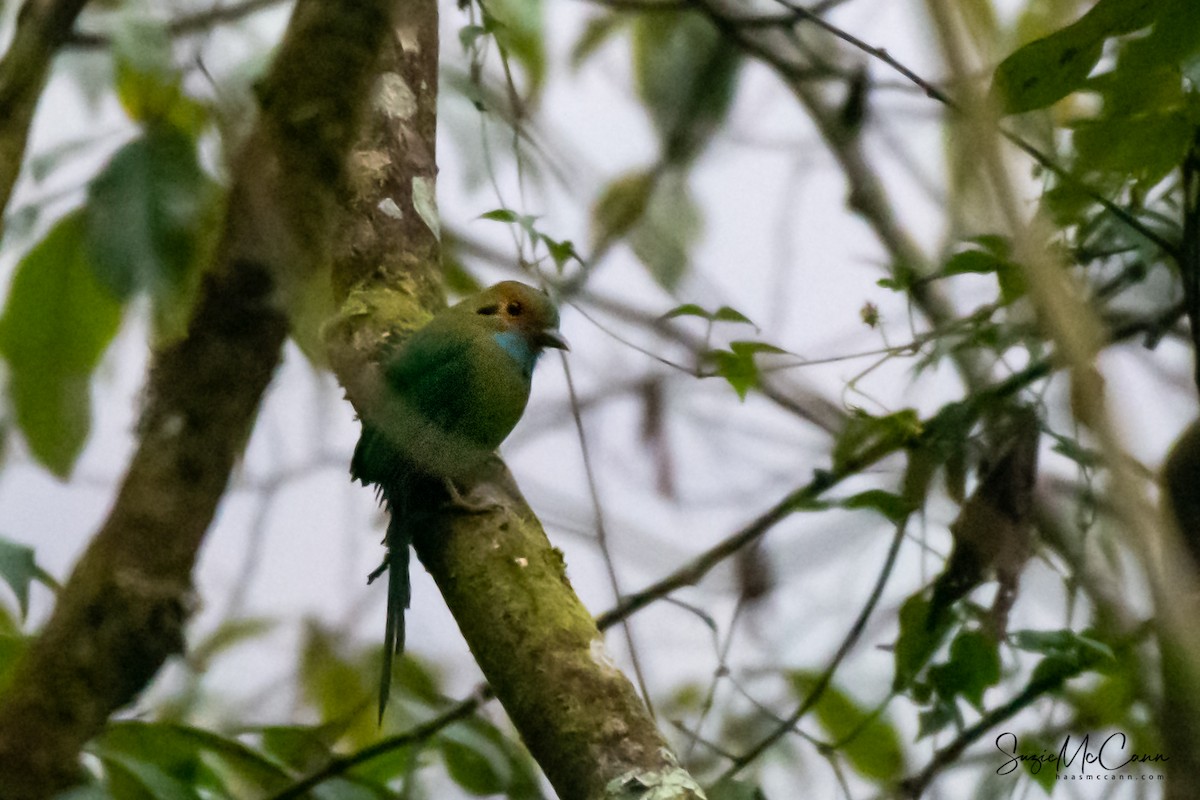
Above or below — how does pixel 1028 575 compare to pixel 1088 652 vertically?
above

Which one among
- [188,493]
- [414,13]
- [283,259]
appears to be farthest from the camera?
[414,13]

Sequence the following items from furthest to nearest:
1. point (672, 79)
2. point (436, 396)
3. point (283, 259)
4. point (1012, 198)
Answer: point (672, 79)
point (436, 396)
point (283, 259)
point (1012, 198)

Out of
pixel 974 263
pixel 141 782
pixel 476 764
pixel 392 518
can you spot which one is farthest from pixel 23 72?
pixel 974 263

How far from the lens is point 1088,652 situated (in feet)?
7.16

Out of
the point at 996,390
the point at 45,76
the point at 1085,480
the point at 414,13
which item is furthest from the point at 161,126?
the point at 1085,480

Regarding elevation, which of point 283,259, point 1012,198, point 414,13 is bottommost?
point 1012,198

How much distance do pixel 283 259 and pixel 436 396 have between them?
64 centimetres

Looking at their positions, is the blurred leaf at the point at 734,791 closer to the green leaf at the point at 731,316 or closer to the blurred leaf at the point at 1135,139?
the green leaf at the point at 731,316

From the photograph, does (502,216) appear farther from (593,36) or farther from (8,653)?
(593,36)

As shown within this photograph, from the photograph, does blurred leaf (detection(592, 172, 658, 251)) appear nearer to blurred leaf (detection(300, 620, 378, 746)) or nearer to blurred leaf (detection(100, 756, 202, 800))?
blurred leaf (detection(300, 620, 378, 746))

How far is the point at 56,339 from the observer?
286 cm

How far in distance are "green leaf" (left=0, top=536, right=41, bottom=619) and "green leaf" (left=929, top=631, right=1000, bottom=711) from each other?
1600mm

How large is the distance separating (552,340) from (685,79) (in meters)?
1.02

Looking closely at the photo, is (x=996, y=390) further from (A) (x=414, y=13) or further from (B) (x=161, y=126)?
(B) (x=161, y=126)
